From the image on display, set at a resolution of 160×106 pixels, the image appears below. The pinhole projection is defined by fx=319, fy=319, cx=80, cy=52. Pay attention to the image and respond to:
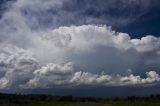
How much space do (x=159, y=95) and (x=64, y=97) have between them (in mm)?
57695

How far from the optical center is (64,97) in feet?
532

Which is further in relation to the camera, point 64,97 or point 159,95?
point 159,95

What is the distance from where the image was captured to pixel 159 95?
18338 cm
